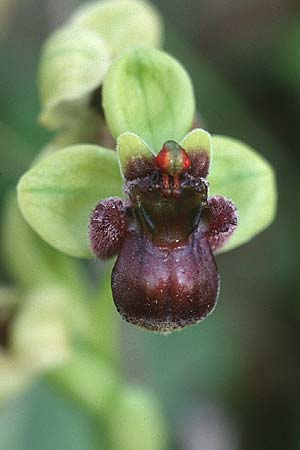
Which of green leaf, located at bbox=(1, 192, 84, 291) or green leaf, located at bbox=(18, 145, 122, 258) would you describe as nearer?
green leaf, located at bbox=(18, 145, 122, 258)

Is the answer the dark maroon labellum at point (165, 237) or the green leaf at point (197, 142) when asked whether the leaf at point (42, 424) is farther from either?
the green leaf at point (197, 142)

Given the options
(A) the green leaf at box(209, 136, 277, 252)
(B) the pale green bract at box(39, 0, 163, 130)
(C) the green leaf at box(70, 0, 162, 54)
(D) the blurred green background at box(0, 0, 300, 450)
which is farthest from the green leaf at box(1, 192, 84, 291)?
(D) the blurred green background at box(0, 0, 300, 450)

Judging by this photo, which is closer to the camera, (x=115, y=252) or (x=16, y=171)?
(x=115, y=252)

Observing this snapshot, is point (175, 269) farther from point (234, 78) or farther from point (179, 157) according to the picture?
point (234, 78)

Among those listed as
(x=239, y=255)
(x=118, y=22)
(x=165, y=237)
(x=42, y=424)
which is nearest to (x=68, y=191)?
(x=165, y=237)

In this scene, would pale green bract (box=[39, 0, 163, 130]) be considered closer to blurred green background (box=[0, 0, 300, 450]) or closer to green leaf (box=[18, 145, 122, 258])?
green leaf (box=[18, 145, 122, 258])

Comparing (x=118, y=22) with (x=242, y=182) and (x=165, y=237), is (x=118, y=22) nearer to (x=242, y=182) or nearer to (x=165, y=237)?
(x=242, y=182)

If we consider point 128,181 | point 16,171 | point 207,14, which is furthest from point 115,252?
point 207,14
